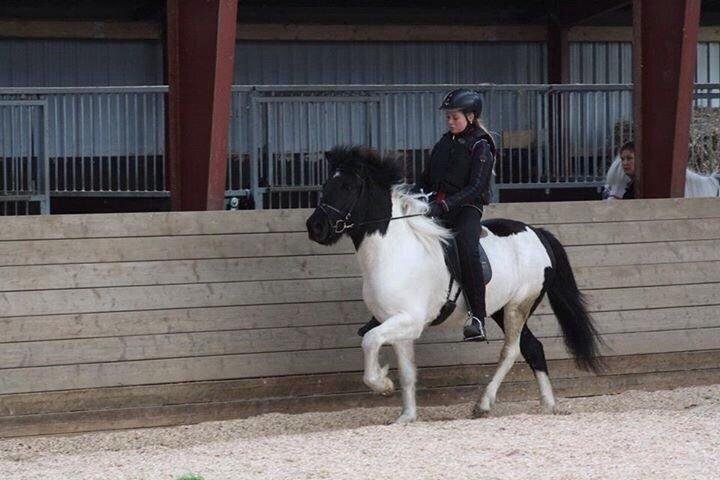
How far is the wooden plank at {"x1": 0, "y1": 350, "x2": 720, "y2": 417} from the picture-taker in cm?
805

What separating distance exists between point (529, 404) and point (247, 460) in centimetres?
329

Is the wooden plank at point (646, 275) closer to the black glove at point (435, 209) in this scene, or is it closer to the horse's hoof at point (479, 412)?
the horse's hoof at point (479, 412)

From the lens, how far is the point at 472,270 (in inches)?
322

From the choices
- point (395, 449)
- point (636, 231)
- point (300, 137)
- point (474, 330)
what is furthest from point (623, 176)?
point (395, 449)

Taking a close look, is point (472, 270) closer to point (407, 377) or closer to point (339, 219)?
point (407, 377)

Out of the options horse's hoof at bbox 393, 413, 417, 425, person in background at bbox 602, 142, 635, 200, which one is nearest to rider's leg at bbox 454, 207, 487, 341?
horse's hoof at bbox 393, 413, 417, 425

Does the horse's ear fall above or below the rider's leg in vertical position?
above

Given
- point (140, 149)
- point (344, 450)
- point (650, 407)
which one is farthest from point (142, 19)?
point (344, 450)

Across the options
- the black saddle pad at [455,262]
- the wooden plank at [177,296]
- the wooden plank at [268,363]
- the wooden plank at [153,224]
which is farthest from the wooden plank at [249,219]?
the black saddle pad at [455,262]

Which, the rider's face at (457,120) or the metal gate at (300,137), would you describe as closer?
the rider's face at (457,120)

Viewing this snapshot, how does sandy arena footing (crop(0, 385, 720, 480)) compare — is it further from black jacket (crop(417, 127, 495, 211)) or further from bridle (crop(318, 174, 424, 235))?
black jacket (crop(417, 127, 495, 211))

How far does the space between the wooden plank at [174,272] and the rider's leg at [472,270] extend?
1.11 metres

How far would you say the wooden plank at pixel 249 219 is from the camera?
27.0 ft

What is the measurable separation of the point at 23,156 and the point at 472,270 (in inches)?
190
